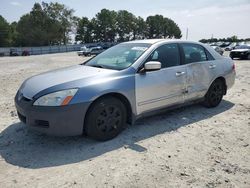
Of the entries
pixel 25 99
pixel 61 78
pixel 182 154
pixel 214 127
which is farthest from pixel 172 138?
pixel 25 99

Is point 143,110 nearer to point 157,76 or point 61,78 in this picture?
point 157,76

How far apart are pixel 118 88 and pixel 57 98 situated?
92cm

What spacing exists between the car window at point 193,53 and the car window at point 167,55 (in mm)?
228

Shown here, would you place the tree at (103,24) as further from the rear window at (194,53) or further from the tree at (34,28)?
the rear window at (194,53)

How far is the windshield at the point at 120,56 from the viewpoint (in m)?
4.50

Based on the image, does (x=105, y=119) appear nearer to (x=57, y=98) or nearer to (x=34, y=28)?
(x=57, y=98)

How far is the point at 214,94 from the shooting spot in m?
5.80

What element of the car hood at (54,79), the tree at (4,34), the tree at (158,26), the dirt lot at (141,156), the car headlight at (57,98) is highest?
the tree at (158,26)

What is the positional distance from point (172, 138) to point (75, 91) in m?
1.73

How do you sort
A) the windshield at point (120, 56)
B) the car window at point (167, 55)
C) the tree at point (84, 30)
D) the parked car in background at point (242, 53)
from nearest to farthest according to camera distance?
the windshield at point (120, 56), the car window at point (167, 55), the parked car in background at point (242, 53), the tree at point (84, 30)

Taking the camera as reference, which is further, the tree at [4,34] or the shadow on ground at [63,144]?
the tree at [4,34]

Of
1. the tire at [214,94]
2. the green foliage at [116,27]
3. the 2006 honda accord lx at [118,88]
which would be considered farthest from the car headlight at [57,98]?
the green foliage at [116,27]

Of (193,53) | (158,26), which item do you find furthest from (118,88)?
(158,26)

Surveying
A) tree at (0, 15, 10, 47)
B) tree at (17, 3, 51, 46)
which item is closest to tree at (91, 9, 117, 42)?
tree at (17, 3, 51, 46)
